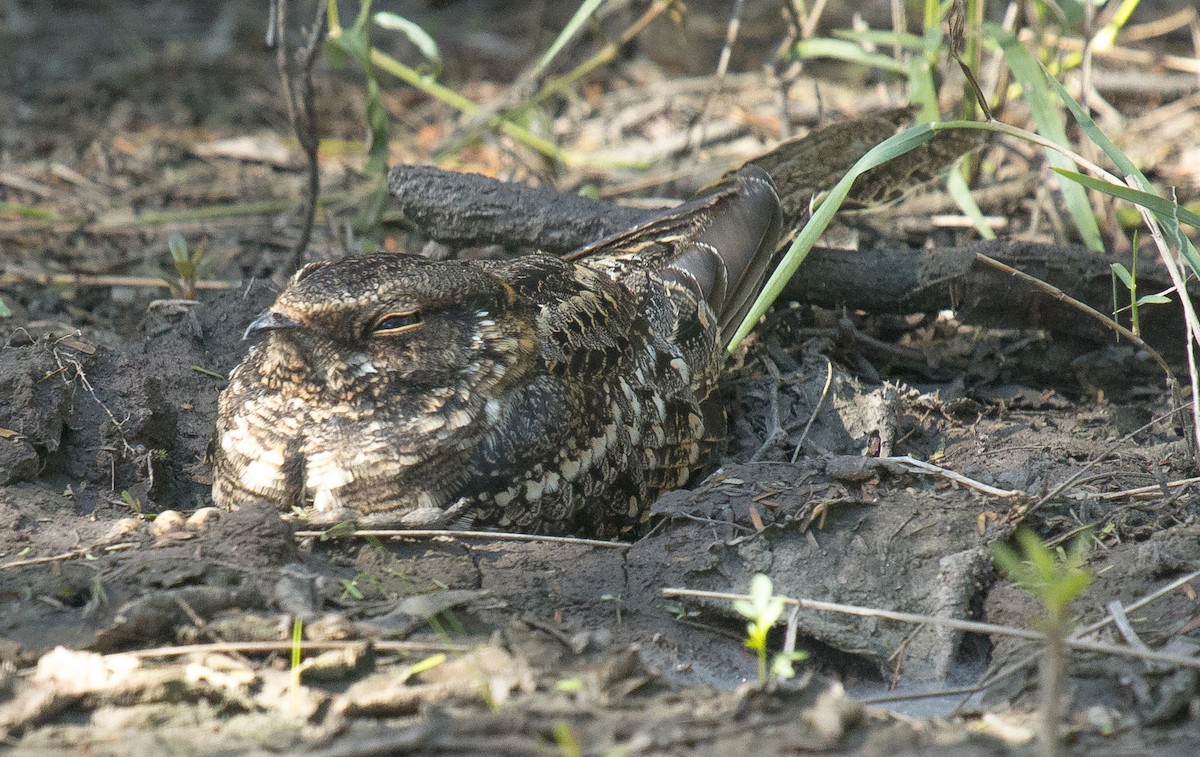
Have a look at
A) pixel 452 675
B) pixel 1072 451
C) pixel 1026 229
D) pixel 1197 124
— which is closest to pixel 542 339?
pixel 452 675

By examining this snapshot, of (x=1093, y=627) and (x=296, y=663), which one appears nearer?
(x=296, y=663)

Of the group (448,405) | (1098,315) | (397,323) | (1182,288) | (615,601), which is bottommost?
(615,601)

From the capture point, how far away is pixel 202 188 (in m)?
5.45

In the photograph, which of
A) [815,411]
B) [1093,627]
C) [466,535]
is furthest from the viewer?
[815,411]

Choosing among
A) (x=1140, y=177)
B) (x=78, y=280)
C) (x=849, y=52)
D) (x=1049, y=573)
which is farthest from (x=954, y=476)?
(x=78, y=280)

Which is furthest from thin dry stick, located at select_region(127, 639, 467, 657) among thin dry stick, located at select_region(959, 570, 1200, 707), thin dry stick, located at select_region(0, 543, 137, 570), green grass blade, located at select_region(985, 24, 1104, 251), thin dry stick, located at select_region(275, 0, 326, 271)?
green grass blade, located at select_region(985, 24, 1104, 251)

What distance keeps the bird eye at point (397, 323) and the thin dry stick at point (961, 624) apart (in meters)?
0.96

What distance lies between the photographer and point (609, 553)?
294 centimetres

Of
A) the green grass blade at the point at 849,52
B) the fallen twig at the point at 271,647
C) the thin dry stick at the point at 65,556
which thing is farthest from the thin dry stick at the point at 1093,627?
the green grass blade at the point at 849,52

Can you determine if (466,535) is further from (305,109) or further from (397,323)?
(305,109)

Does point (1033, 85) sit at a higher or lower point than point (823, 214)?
higher

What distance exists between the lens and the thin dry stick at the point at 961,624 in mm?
2184

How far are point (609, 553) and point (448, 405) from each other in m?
0.58

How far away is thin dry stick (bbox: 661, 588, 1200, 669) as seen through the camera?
218 centimetres
